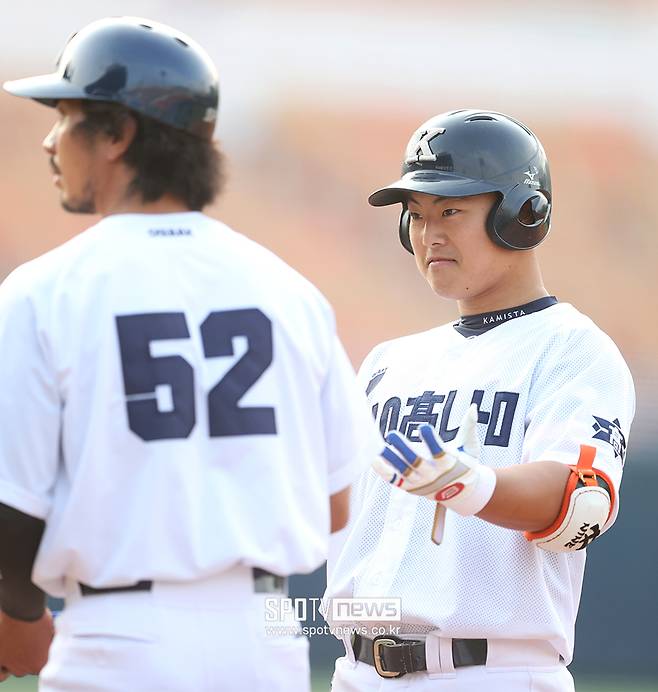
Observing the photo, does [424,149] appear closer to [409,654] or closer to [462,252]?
[462,252]

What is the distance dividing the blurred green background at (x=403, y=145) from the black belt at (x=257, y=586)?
4.61 m

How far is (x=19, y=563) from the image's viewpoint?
2.16 m

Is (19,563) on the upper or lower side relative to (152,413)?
lower

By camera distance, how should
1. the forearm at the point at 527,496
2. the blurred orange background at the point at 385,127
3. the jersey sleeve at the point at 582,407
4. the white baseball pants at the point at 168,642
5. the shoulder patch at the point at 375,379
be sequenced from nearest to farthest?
1. the white baseball pants at the point at 168,642
2. the forearm at the point at 527,496
3. the jersey sleeve at the point at 582,407
4. the shoulder patch at the point at 375,379
5. the blurred orange background at the point at 385,127

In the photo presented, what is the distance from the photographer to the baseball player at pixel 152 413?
205 cm

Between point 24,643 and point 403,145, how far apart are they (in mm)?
5424

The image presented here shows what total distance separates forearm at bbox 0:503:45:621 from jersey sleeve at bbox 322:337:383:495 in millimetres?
559

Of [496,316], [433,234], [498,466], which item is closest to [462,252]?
[433,234]

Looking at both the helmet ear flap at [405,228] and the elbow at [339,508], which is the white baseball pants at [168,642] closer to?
the elbow at [339,508]

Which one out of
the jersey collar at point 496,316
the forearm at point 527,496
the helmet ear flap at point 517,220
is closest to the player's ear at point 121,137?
the forearm at point 527,496

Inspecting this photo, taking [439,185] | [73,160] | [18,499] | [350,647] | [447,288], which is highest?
[73,160]

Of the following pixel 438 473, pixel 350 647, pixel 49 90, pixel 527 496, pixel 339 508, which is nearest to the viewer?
pixel 49 90

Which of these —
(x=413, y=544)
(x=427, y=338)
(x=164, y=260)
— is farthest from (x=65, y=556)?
(x=427, y=338)

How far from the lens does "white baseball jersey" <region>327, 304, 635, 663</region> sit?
2836mm
